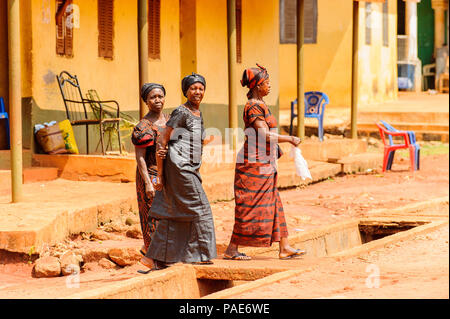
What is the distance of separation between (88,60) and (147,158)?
6018 millimetres

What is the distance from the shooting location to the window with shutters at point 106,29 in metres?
12.8

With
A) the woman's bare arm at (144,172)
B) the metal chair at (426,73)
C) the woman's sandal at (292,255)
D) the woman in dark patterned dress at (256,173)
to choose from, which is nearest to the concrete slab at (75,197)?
the woman's bare arm at (144,172)

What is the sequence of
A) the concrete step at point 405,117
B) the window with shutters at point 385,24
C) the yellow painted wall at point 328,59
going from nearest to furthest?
the concrete step at point 405,117
the yellow painted wall at point 328,59
the window with shutters at point 385,24

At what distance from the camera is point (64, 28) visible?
11.9 meters

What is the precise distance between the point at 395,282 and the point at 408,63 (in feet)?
73.7

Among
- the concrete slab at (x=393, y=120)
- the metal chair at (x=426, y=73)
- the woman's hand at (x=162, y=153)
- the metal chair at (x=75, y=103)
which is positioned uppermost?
the metal chair at (x=426, y=73)

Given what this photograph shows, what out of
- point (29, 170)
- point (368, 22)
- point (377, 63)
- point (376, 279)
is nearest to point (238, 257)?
point (376, 279)

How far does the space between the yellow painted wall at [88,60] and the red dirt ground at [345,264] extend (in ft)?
9.22

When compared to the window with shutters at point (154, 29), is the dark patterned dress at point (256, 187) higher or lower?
lower

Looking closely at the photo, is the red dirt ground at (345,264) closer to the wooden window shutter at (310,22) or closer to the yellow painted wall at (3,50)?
the yellow painted wall at (3,50)

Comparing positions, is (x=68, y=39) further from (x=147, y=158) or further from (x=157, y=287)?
(x=157, y=287)

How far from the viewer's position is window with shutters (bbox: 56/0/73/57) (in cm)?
1169

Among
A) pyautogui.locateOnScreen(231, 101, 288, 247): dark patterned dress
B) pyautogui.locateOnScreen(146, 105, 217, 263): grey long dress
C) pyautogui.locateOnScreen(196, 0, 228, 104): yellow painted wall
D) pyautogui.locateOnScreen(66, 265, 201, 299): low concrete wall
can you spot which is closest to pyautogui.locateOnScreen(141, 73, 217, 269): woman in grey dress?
pyautogui.locateOnScreen(146, 105, 217, 263): grey long dress
